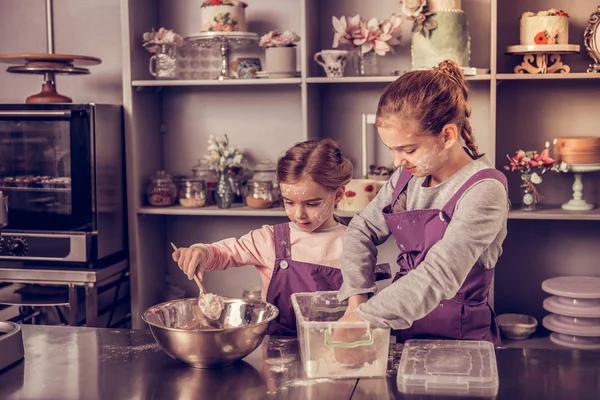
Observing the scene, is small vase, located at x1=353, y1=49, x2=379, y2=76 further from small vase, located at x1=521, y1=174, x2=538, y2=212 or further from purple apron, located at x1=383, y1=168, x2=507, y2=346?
purple apron, located at x1=383, y1=168, x2=507, y2=346

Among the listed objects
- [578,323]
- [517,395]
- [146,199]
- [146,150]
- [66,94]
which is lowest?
[578,323]

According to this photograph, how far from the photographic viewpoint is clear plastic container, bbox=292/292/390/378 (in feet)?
4.47

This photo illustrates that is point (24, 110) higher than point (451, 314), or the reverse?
point (24, 110)

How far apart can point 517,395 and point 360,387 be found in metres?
0.26

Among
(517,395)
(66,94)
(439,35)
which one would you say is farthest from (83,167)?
(517,395)

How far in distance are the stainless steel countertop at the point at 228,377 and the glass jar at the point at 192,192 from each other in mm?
1512

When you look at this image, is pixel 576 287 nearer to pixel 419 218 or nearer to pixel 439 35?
pixel 439 35

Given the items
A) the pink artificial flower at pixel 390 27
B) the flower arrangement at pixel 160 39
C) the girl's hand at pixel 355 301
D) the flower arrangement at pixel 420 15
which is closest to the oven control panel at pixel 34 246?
the flower arrangement at pixel 160 39

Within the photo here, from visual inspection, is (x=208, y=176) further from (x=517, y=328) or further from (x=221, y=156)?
(x=517, y=328)

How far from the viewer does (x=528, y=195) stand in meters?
2.86

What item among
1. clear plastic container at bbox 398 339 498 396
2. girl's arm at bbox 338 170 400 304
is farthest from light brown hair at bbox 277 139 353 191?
clear plastic container at bbox 398 339 498 396

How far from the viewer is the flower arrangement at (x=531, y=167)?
2861 millimetres

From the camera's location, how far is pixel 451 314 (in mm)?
1766

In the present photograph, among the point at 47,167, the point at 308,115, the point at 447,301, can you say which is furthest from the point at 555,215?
the point at 47,167
